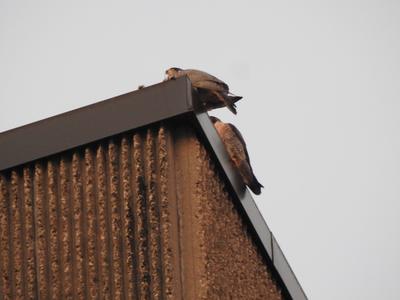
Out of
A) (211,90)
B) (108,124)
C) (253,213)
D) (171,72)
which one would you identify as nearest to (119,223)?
(108,124)

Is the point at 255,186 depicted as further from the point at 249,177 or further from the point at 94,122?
the point at 94,122

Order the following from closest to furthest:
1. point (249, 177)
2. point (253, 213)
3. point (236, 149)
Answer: point (236, 149) < point (249, 177) < point (253, 213)

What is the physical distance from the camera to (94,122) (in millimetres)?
3584

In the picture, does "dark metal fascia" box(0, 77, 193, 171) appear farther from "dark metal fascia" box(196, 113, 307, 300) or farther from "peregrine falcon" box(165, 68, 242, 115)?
"peregrine falcon" box(165, 68, 242, 115)

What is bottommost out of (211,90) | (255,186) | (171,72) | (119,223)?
(119,223)

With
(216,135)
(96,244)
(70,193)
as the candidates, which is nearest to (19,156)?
(70,193)

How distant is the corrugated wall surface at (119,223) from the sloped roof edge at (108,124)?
0.19ft

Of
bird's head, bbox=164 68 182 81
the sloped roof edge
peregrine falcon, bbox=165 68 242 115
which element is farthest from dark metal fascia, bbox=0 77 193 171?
bird's head, bbox=164 68 182 81

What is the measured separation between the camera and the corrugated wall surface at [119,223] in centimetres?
343

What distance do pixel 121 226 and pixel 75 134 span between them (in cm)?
43

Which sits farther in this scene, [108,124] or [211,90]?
[211,90]

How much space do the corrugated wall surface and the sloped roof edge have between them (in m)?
0.06

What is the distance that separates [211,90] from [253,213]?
674mm

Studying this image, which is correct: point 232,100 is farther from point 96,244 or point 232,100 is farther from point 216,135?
point 96,244
